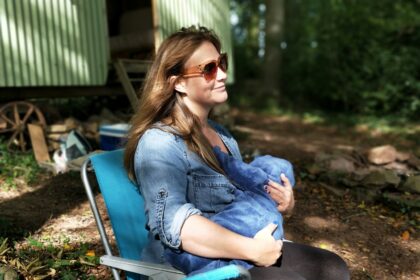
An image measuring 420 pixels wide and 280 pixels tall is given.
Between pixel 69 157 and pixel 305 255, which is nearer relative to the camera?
pixel 305 255

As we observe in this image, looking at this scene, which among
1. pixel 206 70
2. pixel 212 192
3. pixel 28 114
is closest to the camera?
pixel 212 192

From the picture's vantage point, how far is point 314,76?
560 inches

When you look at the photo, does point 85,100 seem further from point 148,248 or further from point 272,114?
point 148,248

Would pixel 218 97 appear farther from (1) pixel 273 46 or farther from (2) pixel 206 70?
(1) pixel 273 46

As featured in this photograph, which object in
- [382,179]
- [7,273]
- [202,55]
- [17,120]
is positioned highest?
[202,55]

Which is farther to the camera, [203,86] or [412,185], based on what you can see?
[412,185]

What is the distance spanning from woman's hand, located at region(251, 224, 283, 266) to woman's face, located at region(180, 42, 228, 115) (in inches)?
27.8

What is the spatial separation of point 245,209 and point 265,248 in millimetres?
194

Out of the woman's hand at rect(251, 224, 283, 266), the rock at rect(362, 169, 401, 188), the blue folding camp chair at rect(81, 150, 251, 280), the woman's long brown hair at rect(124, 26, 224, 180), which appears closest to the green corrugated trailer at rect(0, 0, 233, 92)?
the rock at rect(362, 169, 401, 188)

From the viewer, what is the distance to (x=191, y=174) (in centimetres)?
187

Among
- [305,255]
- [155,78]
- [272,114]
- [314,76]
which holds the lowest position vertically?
[272,114]

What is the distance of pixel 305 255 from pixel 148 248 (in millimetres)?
769

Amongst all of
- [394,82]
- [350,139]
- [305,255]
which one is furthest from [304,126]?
[305,255]

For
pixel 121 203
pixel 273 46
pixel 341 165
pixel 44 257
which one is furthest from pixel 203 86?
pixel 273 46
